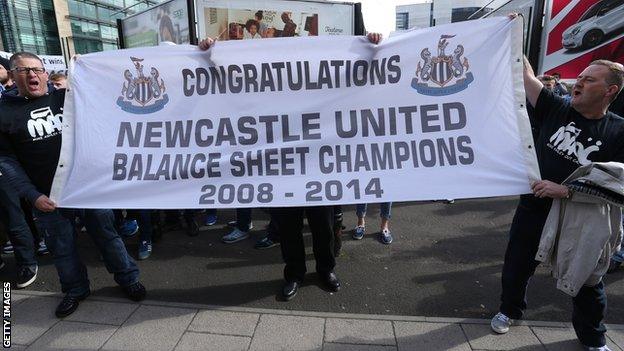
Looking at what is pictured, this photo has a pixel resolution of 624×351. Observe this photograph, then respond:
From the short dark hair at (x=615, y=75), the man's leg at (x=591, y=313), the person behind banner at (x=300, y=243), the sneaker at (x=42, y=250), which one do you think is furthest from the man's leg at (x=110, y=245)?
the short dark hair at (x=615, y=75)

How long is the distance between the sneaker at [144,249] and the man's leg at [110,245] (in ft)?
2.83

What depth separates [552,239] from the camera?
7.57 feet

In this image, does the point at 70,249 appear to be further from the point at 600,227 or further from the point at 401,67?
the point at 600,227

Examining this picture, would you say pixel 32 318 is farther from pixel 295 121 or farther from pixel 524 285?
pixel 524 285

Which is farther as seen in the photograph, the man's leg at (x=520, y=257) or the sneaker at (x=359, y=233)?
the sneaker at (x=359, y=233)

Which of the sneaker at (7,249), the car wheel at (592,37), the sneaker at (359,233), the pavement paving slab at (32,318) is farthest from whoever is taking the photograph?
the car wheel at (592,37)

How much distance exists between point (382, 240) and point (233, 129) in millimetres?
2479

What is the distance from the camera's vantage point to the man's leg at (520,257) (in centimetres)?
251

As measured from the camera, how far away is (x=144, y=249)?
4105 millimetres

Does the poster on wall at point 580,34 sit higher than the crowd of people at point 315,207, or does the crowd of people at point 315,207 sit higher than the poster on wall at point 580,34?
the poster on wall at point 580,34

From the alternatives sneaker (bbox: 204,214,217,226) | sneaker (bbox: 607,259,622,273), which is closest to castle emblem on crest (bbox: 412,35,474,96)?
sneaker (bbox: 607,259,622,273)

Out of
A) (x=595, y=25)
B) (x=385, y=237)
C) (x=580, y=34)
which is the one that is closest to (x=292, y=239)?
(x=385, y=237)

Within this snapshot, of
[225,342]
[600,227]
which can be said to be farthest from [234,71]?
[600,227]

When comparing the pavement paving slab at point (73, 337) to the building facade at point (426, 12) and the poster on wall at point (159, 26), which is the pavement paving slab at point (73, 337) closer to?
the poster on wall at point (159, 26)
